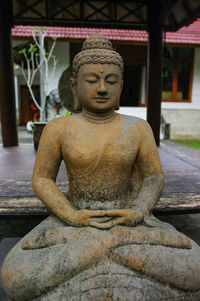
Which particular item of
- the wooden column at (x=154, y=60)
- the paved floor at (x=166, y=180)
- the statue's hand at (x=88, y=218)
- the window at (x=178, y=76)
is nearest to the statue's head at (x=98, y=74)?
the statue's hand at (x=88, y=218)

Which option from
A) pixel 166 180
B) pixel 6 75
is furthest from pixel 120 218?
pixel 6 75

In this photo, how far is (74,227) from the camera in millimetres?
1762

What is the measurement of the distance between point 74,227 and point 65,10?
16.6ft

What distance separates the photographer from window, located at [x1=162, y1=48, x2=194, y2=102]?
10547 mm

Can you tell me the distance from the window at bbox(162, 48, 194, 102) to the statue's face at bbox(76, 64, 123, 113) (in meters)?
9.27

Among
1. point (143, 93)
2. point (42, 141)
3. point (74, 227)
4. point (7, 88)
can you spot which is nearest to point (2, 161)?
point (7, 88)

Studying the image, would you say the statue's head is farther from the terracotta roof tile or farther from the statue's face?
the terracotta roof tile

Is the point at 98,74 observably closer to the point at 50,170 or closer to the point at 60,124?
the point at 60,124

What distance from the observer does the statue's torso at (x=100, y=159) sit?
1882mm

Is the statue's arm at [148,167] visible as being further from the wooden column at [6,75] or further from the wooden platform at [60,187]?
the wooden column at [6,75]

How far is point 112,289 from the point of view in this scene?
1549 millimetres

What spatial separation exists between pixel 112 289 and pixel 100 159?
808mm

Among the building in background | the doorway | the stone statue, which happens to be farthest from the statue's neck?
the doorway

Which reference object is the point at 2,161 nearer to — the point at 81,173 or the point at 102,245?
the point at 81,173
